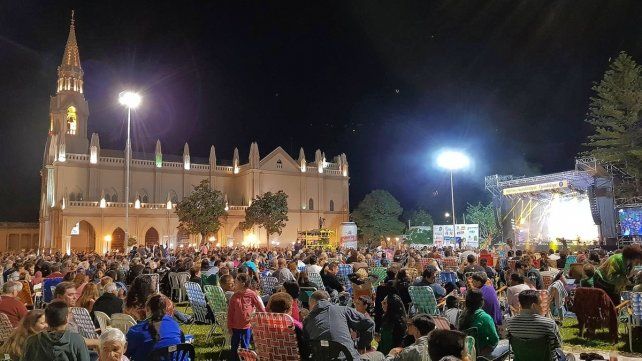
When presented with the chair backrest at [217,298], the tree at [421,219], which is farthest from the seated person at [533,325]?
the tree at [421,219]

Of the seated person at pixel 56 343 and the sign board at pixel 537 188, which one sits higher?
the sign board at pixel 537 188

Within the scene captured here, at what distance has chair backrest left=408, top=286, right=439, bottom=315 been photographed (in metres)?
8.41

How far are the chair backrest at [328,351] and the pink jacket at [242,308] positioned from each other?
2384 millimetres

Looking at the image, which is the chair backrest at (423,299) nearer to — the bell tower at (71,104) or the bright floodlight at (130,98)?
the bright floodlight at (130,98)

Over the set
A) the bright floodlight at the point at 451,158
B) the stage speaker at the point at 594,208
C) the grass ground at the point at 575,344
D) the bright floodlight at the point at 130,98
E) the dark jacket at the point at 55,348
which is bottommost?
the grass ground at the point at 575,344

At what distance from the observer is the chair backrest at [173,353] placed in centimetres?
466

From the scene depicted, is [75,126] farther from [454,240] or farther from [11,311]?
[11,311]

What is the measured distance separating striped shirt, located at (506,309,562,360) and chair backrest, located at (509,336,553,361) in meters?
0.04

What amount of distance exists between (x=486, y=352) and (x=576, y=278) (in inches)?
270

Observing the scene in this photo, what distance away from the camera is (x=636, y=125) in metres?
32.6

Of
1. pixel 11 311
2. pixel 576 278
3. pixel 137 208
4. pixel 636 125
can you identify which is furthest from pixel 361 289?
pixel 137 208

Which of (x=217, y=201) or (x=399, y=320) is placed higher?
(x=217, y=201)

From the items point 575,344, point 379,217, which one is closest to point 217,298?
point 575,344

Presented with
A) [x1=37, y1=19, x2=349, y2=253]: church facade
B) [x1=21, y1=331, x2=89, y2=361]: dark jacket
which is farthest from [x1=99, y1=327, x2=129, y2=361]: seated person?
[x1=37, y1=19, x2=349, y2=253]: church facade
